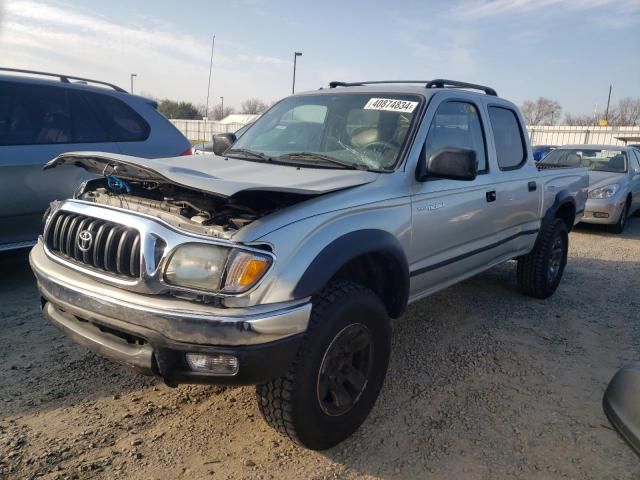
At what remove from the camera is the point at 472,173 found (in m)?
3.05

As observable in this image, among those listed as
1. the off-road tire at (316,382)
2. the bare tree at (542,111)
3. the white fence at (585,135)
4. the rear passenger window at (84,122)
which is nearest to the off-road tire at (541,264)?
the off-road tire at (316,382)

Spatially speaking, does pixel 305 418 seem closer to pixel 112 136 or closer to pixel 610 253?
pixel 112 136

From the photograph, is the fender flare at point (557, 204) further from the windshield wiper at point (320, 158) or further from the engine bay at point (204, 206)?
the engine bay at point (204, 206)

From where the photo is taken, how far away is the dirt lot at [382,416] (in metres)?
2.50

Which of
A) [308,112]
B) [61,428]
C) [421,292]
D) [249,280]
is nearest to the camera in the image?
[249,280]

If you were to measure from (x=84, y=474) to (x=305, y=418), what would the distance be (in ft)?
3.44

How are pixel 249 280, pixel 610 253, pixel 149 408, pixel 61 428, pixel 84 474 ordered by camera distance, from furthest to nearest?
pixel 610 253
pixel 149 408
pixel 61 428
pixel 84 474
pixel 249 280

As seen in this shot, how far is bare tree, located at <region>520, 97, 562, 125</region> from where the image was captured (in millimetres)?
79438

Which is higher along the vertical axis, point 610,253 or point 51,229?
point 51,229

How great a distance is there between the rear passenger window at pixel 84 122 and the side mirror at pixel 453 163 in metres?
3.60

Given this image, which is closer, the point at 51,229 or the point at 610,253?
the point at 51,229

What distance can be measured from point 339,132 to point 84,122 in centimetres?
294

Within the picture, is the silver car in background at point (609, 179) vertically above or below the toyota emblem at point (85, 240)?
above

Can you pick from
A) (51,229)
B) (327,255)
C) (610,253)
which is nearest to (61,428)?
(51,229)
